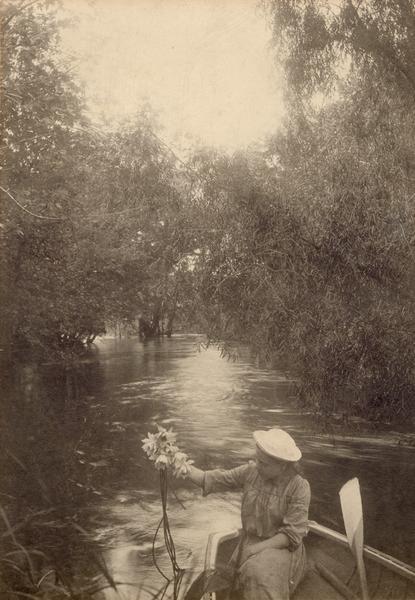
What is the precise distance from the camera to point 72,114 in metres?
3.19

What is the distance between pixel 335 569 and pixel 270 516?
512 mm

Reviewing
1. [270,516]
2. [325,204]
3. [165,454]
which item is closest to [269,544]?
[270,516]

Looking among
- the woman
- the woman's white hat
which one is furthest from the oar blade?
the woman's white hat

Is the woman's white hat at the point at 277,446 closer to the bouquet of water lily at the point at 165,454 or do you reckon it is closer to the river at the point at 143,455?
the bouquet of water lily at the point at 165,454

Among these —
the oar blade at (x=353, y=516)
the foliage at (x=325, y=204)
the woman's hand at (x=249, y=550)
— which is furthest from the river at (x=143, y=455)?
the oar blade at (x=353, y=516)

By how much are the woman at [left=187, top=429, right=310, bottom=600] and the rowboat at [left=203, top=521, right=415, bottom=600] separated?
4.6 inches

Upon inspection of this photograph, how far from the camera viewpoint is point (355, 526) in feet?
8.90

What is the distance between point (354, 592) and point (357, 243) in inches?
86.7

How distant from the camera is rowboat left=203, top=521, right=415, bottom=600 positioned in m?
2.63

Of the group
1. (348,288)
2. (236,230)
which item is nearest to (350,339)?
(348,288)

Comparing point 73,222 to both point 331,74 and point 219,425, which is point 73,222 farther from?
point 331,74

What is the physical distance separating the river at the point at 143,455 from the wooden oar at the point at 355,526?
0.60 m

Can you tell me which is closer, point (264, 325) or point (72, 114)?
point (72, 114)

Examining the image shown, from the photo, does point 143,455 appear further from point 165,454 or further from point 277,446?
point 277,446
